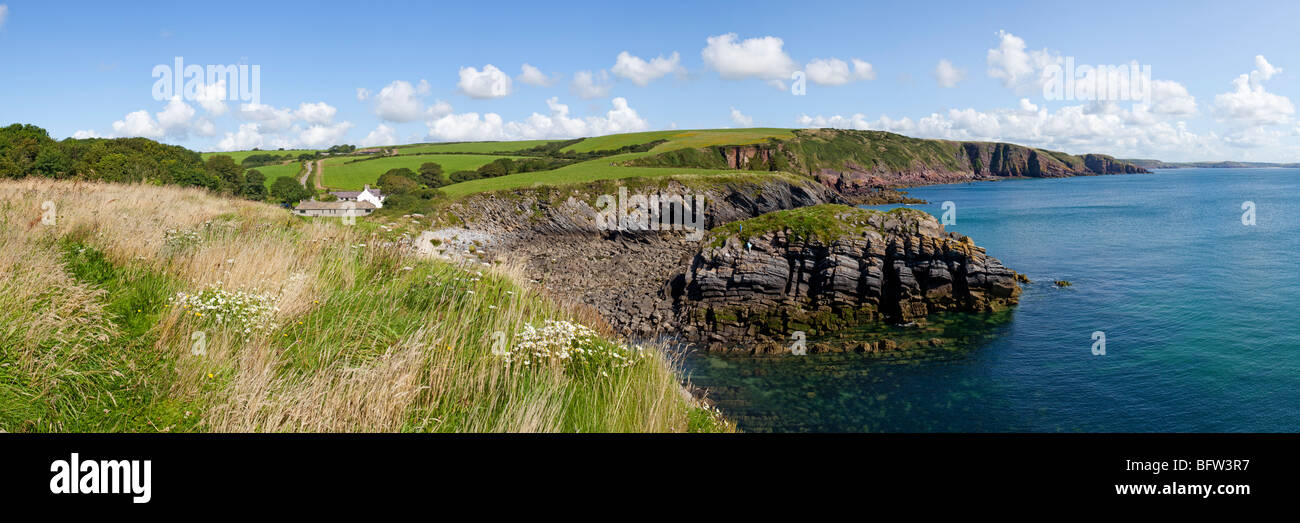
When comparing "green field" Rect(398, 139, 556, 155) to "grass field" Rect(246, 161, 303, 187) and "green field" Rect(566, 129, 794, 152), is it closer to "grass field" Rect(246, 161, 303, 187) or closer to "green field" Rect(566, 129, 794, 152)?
"green field" Rect(566, 129, 794, 152)

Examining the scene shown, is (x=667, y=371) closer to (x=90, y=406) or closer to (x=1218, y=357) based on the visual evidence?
(x=90, y=406)

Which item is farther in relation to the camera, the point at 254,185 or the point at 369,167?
the point at 369,167

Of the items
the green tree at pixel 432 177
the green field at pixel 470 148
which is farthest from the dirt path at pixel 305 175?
the green field at pixel 470 148

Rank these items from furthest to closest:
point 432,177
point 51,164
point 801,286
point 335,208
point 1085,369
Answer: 1. point 432,177
2. point 335,208
3. point 51,164
4. point 801,286
5. point 1085,369

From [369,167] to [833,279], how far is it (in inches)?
4043

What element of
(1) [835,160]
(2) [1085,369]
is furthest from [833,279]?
(1) [835,160]

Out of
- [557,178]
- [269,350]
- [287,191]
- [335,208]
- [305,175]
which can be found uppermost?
[305,175]

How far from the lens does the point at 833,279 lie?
33.8m

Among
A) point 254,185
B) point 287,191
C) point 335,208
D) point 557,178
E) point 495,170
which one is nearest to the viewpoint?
point 335,208

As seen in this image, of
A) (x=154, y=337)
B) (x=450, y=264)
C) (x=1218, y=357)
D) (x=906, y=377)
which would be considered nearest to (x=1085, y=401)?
(x=906, y=377)

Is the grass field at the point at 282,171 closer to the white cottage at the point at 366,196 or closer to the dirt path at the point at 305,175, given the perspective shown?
the dirt path at the point at 305,175

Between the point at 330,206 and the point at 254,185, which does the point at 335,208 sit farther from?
the point at 254,185

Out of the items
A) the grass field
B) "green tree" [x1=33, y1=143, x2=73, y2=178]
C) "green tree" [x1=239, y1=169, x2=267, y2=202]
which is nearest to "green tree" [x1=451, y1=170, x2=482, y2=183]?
the grass field
